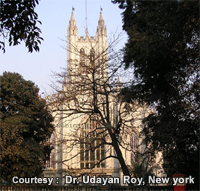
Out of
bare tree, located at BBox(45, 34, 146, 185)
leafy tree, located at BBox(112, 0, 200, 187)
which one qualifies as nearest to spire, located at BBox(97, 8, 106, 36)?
bare tree, located at BBox(45, 34, 146, 185)

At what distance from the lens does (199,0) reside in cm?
1045

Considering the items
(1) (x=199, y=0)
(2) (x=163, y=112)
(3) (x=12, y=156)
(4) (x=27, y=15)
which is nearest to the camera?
(4) (x=27, y=15)

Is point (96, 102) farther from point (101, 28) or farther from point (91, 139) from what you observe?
point (101, 28)

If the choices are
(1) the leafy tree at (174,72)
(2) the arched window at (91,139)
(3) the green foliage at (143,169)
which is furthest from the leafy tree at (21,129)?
(1) the leafy tree at (174,72)

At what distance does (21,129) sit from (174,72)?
39.2ft

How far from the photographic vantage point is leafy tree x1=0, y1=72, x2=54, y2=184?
1916 cm

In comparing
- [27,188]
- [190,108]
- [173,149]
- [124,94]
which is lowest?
[27,188]

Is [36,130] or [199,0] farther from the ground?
[199,0]

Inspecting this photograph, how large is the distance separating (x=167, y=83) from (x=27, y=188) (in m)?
6.98

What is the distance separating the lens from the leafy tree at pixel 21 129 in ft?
62.8

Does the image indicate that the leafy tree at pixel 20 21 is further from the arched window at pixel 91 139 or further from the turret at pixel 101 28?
the turret at pixel 101 28

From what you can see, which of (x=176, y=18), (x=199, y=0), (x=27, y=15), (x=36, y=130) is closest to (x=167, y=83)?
(x=176, y=18)

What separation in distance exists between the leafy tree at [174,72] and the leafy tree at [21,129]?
8.22 metres

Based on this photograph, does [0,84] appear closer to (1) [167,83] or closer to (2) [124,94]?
(2) [124,94]
